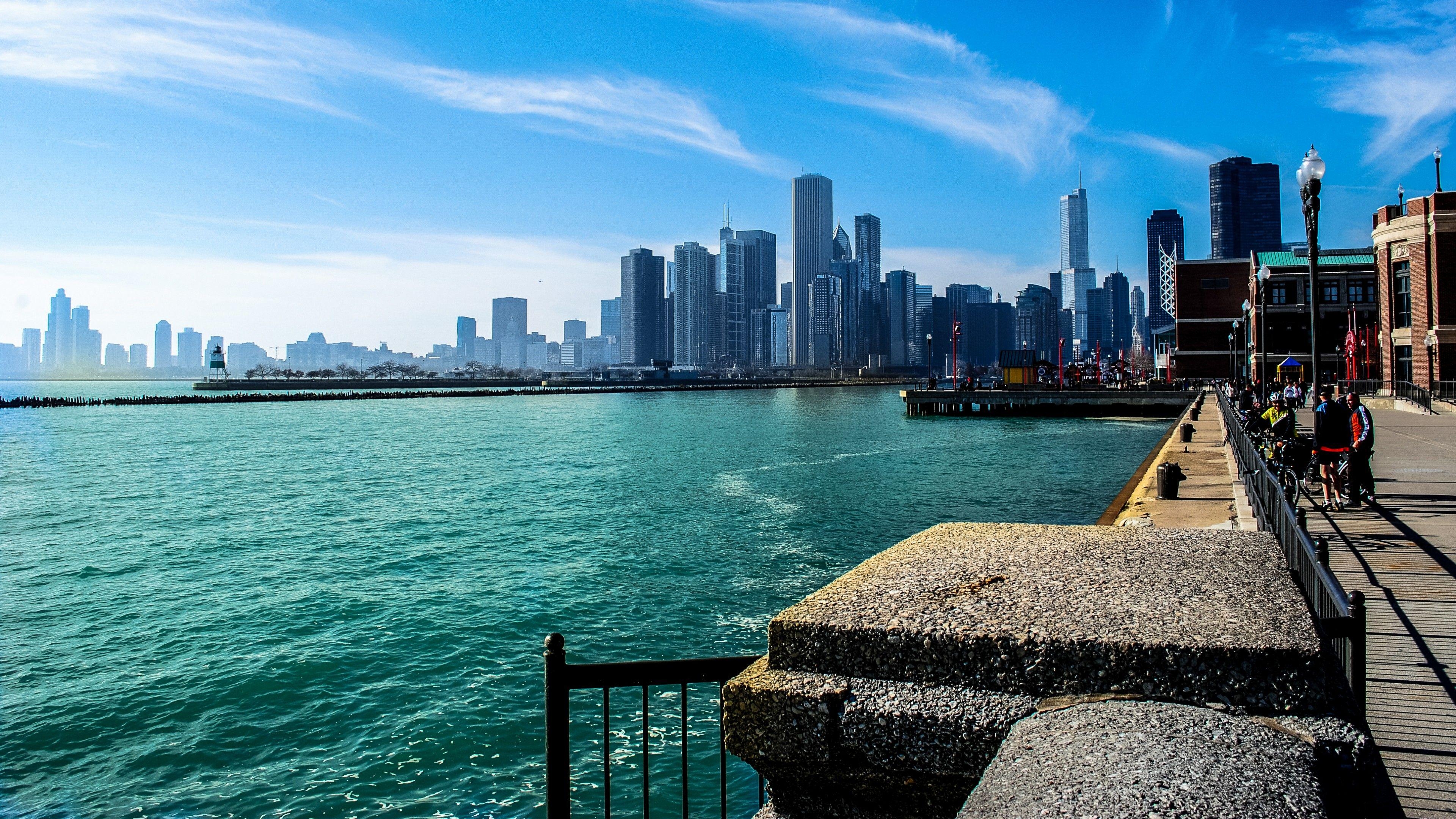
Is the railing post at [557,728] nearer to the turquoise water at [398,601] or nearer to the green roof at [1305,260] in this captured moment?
the turquoise water at [398,601]

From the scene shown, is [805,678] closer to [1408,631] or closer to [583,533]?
[1408,631]

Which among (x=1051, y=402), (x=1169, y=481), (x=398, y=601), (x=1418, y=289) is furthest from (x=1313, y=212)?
(x=1051, y=402)

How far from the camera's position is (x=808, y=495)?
35.3 m

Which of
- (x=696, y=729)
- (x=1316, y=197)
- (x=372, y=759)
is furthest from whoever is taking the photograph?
(x=1316, y=197)

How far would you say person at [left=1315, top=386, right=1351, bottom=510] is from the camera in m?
15.1

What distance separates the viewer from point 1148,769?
274cm

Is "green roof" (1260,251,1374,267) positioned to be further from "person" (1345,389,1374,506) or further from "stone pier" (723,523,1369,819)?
"stone pier" (723,523,1369,819)

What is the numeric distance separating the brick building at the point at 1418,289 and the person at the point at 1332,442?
51.0m

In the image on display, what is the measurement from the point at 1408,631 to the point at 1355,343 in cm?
6291

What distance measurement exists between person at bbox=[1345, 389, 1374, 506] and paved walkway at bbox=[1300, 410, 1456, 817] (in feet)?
1.04

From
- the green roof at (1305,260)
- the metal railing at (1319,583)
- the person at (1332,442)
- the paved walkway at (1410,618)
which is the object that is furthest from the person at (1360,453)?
the green roof at (1305,260)

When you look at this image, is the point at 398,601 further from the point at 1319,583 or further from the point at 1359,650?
the point at 1359,650

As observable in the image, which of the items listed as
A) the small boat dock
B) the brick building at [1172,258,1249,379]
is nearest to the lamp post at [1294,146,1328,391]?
the small boat dock

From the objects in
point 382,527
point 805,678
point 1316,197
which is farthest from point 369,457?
point 805,678
